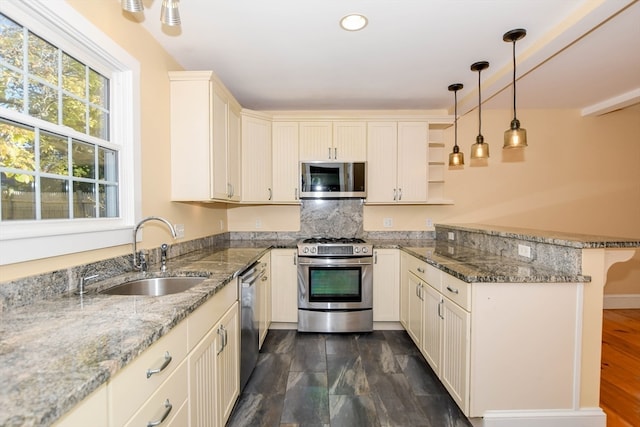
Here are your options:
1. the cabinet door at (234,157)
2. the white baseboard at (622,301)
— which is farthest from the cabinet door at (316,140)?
the white baseboard at (622,301)

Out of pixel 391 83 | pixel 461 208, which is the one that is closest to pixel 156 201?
pixel 391 83

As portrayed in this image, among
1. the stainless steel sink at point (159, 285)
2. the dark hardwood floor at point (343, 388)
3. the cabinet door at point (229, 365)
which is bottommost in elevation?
the dark hardwood floor at point (343, 388)

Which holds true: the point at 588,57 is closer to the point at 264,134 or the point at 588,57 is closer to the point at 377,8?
the point at 377,8

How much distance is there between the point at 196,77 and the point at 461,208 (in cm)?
323

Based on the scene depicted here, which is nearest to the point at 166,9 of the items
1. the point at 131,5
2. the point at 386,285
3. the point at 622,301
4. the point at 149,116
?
the point at 131,5

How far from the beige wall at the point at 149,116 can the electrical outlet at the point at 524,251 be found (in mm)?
2566

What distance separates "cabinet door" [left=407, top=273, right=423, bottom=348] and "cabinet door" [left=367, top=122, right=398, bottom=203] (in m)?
1.00

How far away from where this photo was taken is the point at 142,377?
2.87 feet

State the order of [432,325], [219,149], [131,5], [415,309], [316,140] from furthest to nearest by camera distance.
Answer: [316,140] < [415,309] < [219,149] < [432,325] < [131,5]

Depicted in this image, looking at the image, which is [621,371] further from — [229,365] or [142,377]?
[142,377]

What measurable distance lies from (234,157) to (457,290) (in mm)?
2244

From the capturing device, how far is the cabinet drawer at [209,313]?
1.24m

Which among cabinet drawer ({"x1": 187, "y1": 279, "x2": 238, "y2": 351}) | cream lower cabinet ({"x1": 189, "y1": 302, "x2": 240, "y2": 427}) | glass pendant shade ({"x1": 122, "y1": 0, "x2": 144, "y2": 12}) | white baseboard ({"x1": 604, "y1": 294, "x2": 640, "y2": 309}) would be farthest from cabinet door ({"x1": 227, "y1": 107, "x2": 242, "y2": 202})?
white baseboard ({"x1": 604, "y1": 294, "x2": 640, "y2": 309})

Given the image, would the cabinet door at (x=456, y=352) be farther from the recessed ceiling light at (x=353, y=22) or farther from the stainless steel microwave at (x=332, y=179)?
the recessed ceiling light at (x=353, y=22)
